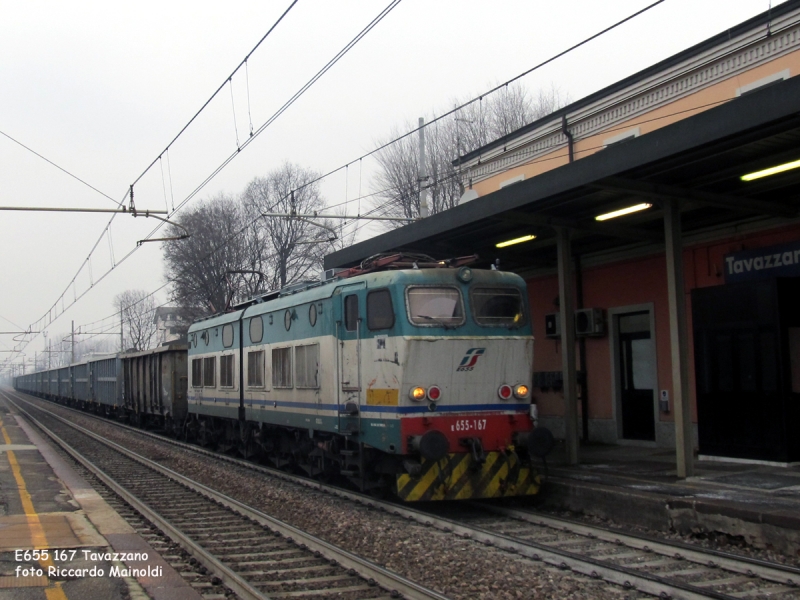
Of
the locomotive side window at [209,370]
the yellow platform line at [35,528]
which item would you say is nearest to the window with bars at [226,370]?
the locomotive side window at [209,370]

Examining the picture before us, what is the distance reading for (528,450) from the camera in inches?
415

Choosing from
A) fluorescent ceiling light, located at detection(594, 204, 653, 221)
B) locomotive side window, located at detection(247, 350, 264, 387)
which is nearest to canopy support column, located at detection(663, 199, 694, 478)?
fluorescent ceiling light, located at detection(594, 204, 653, 221)

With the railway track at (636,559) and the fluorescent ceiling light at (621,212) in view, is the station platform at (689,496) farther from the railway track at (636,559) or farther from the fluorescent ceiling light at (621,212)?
the fluorescent ceiling light at (621,212)

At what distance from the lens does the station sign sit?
38.8 feet

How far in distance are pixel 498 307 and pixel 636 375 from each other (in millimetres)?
5387

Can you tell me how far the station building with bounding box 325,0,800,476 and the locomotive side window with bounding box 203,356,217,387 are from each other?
11.3 ft

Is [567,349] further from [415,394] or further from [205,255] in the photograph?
[205,255]

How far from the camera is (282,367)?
44.6 ft

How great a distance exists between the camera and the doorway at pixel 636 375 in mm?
14766

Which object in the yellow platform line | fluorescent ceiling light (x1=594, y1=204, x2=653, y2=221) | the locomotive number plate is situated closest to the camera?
the yellow platform line

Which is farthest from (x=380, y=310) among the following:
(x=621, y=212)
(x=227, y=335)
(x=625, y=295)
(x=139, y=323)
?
(x=139, y=323)

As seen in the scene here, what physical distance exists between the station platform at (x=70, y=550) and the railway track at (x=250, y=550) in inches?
16.2

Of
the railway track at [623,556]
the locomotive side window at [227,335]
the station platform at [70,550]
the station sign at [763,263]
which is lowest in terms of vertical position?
the railway track at [623,556]

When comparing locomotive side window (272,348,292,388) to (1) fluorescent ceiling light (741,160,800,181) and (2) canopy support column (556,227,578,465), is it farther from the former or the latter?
(1) fluorescent ceiling light (741,160,800,181)
